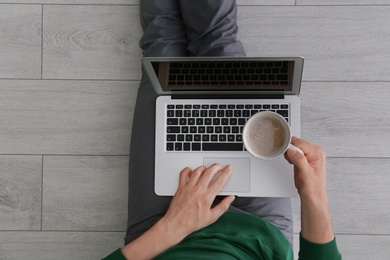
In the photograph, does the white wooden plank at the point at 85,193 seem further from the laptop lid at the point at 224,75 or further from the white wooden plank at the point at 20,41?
the laptop lid at the point at 224,75

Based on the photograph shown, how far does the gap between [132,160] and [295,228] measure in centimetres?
48

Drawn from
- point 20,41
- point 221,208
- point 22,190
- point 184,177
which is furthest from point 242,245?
point 20,41

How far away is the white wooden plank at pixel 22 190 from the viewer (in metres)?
1.29

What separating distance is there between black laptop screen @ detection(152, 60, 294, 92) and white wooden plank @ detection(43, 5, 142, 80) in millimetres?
320

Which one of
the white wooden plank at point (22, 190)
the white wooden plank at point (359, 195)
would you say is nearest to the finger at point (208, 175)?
the white wooden plank at point (359, 195)

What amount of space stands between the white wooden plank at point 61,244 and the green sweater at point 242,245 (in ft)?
1.03

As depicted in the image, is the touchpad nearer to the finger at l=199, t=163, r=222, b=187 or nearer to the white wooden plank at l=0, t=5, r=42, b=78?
the finger at l=199, t=163, r=222, b=187

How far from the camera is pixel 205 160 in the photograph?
104cm

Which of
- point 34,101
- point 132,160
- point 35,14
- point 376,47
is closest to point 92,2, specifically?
point 35,14

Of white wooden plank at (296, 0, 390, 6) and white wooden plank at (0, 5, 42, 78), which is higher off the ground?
white wooden plank at (296, 0, 390, 6)

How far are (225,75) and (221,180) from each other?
0.22 metres

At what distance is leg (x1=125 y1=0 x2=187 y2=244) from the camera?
3.54 feet

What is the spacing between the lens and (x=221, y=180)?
1.01 m

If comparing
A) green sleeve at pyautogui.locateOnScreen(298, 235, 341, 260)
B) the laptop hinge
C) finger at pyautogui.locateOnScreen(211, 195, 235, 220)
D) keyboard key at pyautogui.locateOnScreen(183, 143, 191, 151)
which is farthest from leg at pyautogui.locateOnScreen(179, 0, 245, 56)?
green sleeve at pyautogui.locateOnScreen(298, 235, 341, 260)
